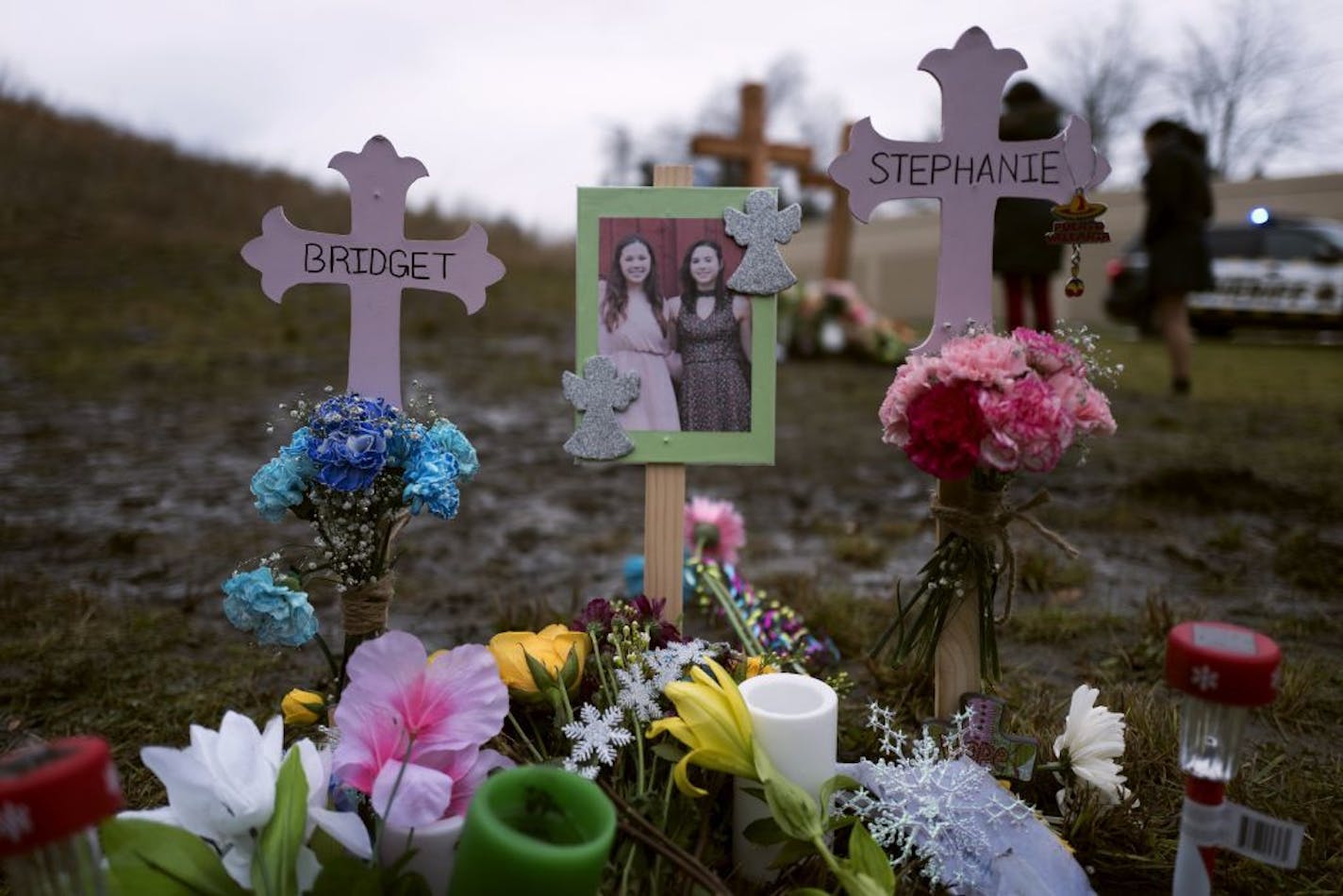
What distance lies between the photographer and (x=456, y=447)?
5.76ft

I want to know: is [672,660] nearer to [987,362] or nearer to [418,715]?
[418,715]

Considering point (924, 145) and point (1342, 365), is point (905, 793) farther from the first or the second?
point (1342, 365)

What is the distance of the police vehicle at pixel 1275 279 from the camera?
11430 millimetres

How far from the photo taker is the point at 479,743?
4.29ft

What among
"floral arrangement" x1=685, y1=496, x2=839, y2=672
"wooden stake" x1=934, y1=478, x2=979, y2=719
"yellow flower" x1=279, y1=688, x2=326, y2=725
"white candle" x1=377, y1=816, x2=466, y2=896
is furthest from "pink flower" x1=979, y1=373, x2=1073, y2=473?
"yellow flower" x1=279, y1=688, x2=326, y2=725

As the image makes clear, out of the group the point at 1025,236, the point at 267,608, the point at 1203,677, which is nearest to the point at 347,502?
the point at 267,608

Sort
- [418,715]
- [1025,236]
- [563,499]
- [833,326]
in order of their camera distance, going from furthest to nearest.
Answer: [833,326]
[1025,236]
[563,499]
[418,715]

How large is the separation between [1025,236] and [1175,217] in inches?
50.2

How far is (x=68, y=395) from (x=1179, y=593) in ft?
20.9

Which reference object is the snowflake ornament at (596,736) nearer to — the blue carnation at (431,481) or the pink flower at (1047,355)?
the blue carnation at (431,481)

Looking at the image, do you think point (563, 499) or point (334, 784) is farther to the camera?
point (563, 499)

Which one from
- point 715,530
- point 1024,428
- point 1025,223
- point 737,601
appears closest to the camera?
point 1024,428

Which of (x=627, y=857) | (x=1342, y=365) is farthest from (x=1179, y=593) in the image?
(x=1342, y=365)

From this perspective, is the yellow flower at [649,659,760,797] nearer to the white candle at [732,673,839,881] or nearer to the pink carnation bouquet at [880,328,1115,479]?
the white candle at [732,673,839,881]
